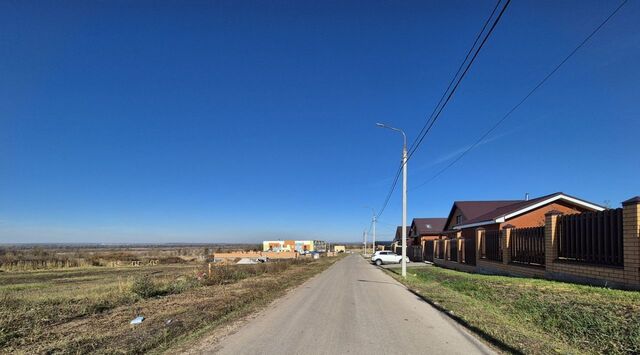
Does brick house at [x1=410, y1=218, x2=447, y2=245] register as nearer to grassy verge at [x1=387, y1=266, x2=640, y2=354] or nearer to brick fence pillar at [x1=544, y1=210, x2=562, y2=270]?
brick fence pillar at [x1=544, y1=210, x2=562, y2=270]

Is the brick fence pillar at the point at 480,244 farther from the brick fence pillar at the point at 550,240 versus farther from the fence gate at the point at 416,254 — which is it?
the fence gate at the point at 416,254

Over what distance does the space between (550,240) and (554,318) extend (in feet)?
26.7

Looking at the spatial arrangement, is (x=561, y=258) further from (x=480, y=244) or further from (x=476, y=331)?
(x=480, y=244)

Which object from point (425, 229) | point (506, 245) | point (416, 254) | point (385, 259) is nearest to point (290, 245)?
point (425, 229)

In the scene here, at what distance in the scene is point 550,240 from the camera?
16.1 meters

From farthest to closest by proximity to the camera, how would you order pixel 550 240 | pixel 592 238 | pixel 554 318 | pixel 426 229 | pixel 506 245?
pixel 426 229
pixel 506 245
pixel 550 240
pixel 592 238
pixel 554 318

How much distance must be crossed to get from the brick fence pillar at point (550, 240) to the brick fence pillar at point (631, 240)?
4161mm

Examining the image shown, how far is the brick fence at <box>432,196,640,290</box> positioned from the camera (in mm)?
11352

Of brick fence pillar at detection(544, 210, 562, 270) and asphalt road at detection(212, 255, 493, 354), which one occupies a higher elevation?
brick fence pillar at detection(544, 210, 562, 270)

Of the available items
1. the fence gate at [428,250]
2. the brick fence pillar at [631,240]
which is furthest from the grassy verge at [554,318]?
the fence gate at [428,250]

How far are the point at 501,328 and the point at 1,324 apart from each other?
10.1 metres

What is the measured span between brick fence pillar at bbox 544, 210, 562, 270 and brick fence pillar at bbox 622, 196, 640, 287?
416 centimetres

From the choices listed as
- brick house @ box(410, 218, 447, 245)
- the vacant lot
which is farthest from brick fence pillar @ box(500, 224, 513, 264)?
brick house @ box(410, 218, 447, 245)

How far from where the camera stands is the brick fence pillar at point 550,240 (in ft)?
52.2
